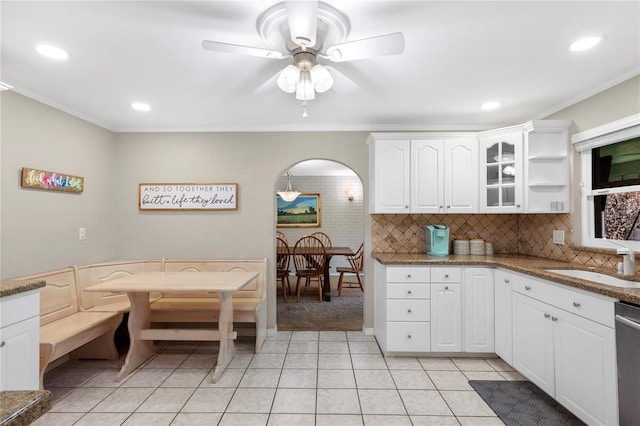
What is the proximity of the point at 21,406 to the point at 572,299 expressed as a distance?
2.46 meters

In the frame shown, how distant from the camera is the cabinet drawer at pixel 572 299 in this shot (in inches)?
63.8

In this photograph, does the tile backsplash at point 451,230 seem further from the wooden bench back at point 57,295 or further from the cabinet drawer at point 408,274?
the wooden bench back at point 57,295

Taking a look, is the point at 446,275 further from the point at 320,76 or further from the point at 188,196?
the point at 188,196

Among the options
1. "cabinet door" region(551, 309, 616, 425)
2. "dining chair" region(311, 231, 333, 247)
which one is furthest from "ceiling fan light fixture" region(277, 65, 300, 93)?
"dining chair" region(311, 231, 333, 247)

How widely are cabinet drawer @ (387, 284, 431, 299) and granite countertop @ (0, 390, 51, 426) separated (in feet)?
7.94

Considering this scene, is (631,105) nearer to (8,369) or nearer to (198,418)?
(198,418)

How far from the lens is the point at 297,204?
21.9 ft

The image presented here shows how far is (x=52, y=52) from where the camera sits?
1.85 meters

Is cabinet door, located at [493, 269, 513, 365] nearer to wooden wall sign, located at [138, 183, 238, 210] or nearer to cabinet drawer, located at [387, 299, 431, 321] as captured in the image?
cabinet drawer, located at [387, 299, 431, 321]

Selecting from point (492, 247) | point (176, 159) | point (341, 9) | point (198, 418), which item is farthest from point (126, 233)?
point (492, 247)

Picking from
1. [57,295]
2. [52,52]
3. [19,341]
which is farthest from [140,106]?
[19,341]

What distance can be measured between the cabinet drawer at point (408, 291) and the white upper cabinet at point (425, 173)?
2.46ft

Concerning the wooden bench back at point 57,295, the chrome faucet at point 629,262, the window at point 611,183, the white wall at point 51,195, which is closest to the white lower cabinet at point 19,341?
the wooden bench back at point 57,295

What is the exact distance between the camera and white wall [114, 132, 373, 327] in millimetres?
3316
